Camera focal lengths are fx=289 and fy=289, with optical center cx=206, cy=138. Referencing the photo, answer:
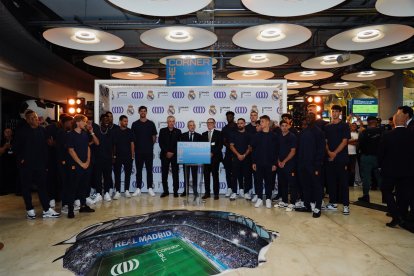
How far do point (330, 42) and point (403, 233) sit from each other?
3.93 metres

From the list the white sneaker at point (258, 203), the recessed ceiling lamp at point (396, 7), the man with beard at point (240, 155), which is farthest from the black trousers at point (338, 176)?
the recessed ceiling lamp at point (396, 7)

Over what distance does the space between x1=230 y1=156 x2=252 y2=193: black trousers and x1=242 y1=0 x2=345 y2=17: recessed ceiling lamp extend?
10.6 feet

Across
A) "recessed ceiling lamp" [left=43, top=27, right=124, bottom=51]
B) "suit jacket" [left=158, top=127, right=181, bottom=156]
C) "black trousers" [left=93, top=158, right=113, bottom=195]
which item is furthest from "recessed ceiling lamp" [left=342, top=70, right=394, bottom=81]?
"black trousers" [left=93, top=158, right=113, bottom=195]

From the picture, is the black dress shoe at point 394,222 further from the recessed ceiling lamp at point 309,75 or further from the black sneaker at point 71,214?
the recessed ceiling lamp at point 309,75

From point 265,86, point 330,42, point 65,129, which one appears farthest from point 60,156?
point 330,42

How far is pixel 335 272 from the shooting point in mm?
3088

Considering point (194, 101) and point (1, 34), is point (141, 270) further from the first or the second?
point (1, 34)

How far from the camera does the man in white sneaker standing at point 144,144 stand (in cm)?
691

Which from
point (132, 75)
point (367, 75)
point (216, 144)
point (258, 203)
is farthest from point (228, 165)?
point (367, 75)

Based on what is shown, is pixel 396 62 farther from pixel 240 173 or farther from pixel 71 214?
pixel 71 214

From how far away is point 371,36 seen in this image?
19.1 ft

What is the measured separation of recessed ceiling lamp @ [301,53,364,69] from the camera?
7.82 metres

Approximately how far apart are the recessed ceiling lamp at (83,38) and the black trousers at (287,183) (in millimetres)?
4254

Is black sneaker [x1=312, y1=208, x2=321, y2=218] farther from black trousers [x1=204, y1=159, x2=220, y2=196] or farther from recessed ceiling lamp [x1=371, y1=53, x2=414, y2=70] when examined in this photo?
recessed ceiling lamp [x1=371, y1=53, x2=414, y2=70]
